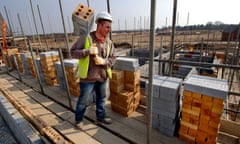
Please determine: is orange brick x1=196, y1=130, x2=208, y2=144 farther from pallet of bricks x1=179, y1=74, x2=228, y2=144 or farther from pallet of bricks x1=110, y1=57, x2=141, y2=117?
pallet of bricks x1=110, y1=57, x2=141, y2=117

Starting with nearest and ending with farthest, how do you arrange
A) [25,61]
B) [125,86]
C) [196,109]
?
[196,109]
[125,86]
[25,61]

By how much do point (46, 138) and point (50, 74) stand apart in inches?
104

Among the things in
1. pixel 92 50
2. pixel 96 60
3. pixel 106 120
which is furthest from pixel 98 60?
pixel 106 120

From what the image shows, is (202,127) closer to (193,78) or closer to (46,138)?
(193,78)

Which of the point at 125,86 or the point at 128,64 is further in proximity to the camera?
the point at 125,86

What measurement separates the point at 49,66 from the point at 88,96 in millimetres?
2819

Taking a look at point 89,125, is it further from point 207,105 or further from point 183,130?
point 207,105

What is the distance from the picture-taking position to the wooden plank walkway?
2.31 metres

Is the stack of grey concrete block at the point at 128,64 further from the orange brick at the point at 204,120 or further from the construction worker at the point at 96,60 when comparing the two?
the orange brick at the point at 204,120

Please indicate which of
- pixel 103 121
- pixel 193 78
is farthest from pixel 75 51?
pixel 193 78

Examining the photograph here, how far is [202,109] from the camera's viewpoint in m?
1.99

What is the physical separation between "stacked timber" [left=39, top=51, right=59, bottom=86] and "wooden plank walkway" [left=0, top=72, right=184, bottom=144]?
0.74 metres

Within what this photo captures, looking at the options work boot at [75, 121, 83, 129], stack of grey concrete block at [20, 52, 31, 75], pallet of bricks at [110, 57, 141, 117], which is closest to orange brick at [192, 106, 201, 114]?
pallet of bricks at [110, 57, 141, 117]

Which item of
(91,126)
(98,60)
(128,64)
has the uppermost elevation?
(98,60)
